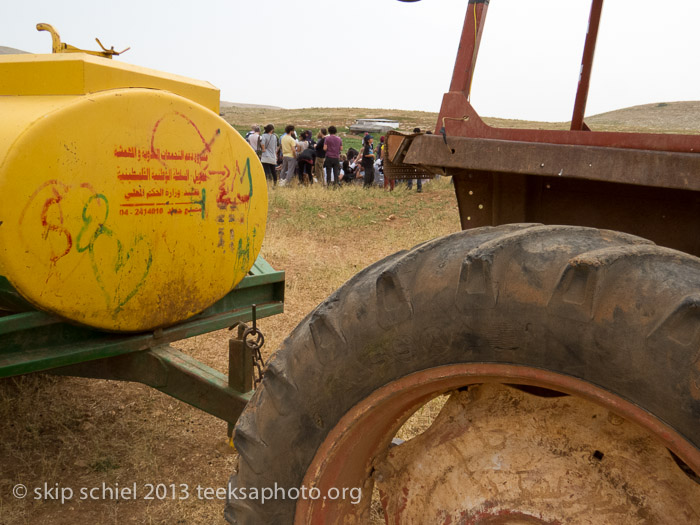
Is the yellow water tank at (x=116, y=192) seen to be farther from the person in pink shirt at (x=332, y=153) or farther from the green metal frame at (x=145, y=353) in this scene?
the person in pink shirt at (x=332, y=153)

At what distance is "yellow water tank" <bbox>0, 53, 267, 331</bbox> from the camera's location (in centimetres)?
183

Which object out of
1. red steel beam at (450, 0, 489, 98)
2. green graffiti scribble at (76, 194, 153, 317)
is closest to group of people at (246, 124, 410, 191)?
green graffiti scribble at (76, 194, 153, 317)

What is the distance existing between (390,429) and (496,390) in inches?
11.0

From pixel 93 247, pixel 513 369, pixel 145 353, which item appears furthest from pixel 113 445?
pixel 513 369

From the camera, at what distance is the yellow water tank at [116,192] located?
1.83 meters

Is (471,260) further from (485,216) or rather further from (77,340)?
(77,340)

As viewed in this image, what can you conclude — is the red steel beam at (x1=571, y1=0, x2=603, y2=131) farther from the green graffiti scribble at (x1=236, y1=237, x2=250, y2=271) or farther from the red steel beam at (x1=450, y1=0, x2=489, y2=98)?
the green graffiti scribble at (x1=236, y1=237, x2=250, y2=271)

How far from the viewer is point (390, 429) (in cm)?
146

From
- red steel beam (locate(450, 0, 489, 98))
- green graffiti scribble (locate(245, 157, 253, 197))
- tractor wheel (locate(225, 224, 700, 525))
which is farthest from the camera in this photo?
green graffiti scribble (locate(245, 157, 253, 197))

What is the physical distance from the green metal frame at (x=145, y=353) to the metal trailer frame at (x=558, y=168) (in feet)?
3.68

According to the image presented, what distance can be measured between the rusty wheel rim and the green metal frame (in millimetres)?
922

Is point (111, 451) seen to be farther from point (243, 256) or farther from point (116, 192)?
point (116, 192)

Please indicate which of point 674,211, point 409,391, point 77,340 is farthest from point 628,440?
point 77,340

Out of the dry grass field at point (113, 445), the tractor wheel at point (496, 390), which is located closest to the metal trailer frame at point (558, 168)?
the tractor wheel at point (496, 390)
